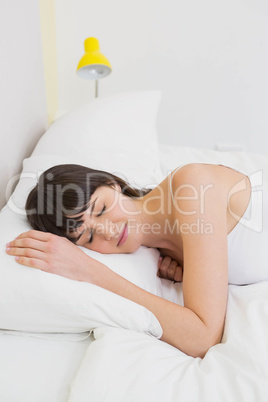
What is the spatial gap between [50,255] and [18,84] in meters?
0.78

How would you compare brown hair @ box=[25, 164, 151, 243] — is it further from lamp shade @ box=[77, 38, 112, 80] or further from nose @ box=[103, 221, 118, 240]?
lamp shade @ box=[77, 38, 112, 80]

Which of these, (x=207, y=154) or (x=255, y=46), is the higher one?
(x=255, y=46)

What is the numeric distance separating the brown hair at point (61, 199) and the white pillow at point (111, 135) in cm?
27

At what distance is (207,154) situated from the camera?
1746mm

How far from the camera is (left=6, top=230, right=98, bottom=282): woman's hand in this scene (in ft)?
2.63

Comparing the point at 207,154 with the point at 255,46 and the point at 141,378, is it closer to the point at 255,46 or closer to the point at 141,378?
the point at 255,46

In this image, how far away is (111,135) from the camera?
1452 millimetres

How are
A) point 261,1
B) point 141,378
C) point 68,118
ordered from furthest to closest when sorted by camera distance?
point 261,1
point 68,118
point 141,378

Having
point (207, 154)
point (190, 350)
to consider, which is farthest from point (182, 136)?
point (190, 350)

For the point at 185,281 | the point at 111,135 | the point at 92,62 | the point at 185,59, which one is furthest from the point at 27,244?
the point at 185,59

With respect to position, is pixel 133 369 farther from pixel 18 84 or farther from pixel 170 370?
pixel 18 84

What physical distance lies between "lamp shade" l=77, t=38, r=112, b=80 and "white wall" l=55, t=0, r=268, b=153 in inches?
14.2

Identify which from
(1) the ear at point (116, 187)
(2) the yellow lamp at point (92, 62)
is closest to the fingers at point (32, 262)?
(1) the ear at point (116, 187)

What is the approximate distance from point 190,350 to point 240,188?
469mm
